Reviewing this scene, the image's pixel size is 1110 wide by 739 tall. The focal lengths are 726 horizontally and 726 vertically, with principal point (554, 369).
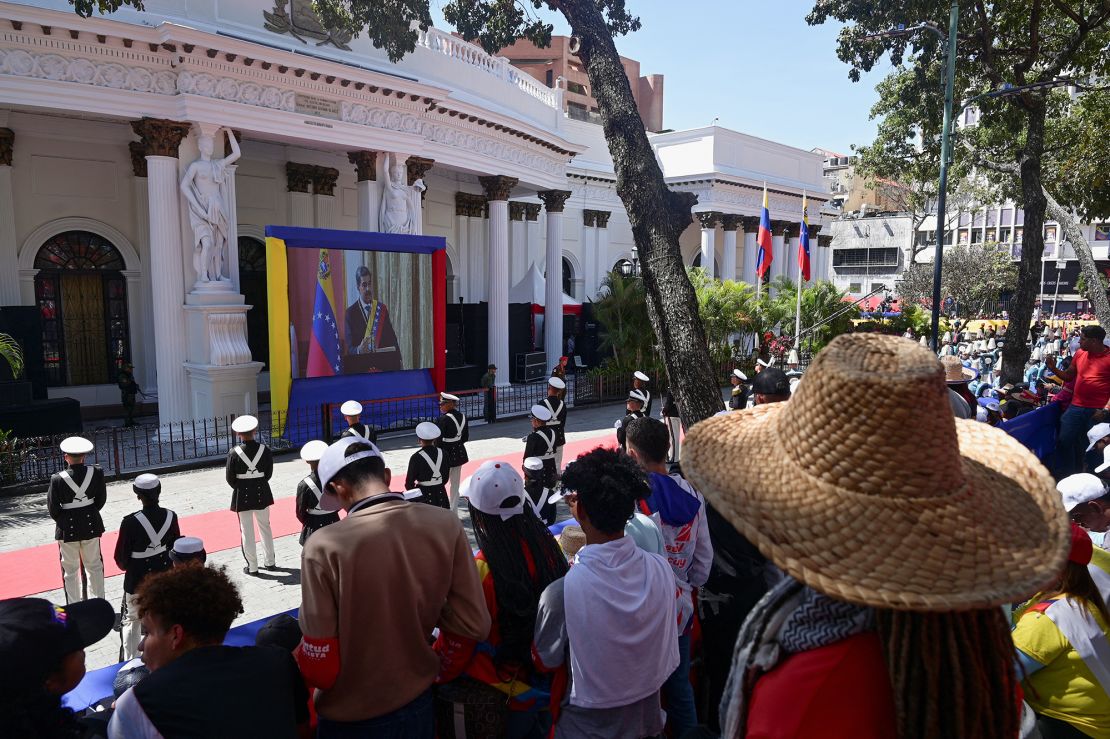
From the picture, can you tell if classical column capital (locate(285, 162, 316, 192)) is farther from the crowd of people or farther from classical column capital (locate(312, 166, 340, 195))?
the crowd of people

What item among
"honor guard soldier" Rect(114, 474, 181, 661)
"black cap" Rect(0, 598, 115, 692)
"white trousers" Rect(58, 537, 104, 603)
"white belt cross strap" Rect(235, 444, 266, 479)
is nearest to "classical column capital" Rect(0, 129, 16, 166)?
"white belt cross strap" Rect(235, 444, 266, 479)

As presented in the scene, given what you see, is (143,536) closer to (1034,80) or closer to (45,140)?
(45,140)

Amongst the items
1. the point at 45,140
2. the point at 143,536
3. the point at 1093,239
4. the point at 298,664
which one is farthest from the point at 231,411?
the point at 1093,239

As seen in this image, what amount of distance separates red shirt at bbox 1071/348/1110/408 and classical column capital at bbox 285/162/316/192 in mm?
16893

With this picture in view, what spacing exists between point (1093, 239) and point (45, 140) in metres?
66.3

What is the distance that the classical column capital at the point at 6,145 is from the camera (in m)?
14.5

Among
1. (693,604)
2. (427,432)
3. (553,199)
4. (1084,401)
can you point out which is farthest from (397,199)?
(693,604)

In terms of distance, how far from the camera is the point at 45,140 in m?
15.4

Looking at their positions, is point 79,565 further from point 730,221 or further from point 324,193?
point 730,221

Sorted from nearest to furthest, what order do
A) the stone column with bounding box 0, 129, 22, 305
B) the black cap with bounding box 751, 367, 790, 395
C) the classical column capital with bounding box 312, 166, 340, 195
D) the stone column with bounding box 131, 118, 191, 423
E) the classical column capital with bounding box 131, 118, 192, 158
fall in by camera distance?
the black cap with bounding box 751, 367, 790, 395
the classical column capital with bounding box 131, 118, 192, 158
the stone column with bounding box 131, 118, 191, 423
the stone column with bounding box 0, 129, 22, 305
the classical column capital with bounding box 312, 166, 340, 195

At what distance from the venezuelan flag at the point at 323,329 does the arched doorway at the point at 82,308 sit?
4.29 m

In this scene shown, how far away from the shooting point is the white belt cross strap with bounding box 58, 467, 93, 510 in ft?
22.0

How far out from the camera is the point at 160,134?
1366 centimetres

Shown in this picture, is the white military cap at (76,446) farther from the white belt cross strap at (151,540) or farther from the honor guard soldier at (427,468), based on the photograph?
the honor guard soldier at (427,468)
